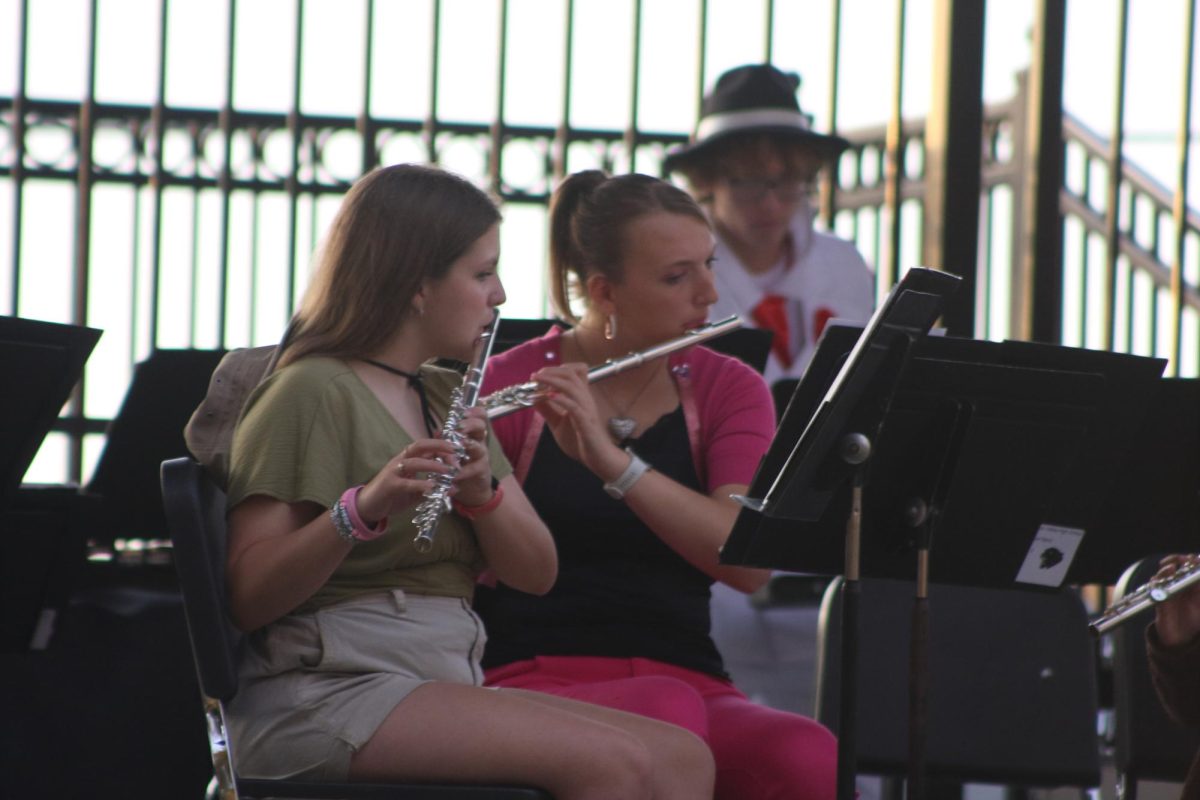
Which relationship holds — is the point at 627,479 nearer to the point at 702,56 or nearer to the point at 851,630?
the point at 851,630

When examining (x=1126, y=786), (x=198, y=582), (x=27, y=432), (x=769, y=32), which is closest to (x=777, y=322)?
(x=769, y=32)

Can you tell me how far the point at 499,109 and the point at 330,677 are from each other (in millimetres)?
2123

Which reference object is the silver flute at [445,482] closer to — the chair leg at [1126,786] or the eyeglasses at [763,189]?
the chair leg at [1126,786]

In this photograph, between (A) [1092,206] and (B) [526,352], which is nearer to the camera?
(B) [526,352]

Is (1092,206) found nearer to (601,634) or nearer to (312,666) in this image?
(601,634)

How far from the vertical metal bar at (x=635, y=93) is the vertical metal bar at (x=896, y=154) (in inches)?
22.8

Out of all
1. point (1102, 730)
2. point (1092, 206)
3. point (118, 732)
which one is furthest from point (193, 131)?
point (1092, 206)

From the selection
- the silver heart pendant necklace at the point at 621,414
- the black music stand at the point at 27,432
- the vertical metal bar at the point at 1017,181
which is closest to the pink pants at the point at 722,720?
the silver heart pendant necklace at the point at 621,414

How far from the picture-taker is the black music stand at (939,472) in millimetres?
2430

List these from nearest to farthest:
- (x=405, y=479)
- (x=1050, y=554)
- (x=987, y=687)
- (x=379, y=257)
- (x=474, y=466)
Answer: (x=405, y=479)
(x=474, y=466)
(x=379, y=257)
(x=1050, y=554)
(x=987, y=687)

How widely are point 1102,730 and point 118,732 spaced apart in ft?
6.98

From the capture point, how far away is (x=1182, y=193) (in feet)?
14.9

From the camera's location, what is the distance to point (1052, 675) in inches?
131

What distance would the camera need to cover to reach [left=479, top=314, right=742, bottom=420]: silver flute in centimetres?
263
